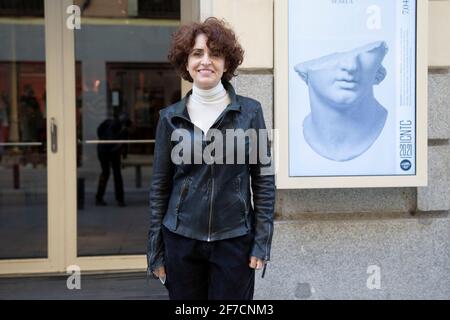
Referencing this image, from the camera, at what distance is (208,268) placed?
2.85 meters

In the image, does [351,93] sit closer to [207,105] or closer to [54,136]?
[207,105]

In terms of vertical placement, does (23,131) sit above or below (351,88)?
below

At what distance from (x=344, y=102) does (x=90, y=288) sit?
289cm

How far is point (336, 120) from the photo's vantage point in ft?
15.8

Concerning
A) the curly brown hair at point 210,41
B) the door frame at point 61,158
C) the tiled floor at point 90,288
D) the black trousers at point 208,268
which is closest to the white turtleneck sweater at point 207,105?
the curly brown hair at point 210,41

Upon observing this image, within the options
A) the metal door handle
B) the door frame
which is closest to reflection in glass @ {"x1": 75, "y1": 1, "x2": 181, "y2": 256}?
the door frame

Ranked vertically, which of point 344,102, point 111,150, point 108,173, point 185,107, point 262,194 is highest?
point 344,102

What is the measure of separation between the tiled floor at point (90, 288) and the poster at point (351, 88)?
1.86m

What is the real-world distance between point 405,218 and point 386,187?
34cm

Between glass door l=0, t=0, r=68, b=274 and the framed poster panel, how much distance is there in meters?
2.44

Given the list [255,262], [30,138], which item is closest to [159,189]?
[255,262]

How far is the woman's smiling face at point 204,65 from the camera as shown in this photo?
273 cm

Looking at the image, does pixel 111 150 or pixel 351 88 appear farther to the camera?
Result: pixel 111 150

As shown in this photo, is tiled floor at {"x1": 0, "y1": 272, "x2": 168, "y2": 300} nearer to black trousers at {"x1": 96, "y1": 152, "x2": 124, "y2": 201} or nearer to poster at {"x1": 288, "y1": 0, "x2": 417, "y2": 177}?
black trousers at {"x1": 96, "y1": 152, "x2": 124, "y2": 201}
